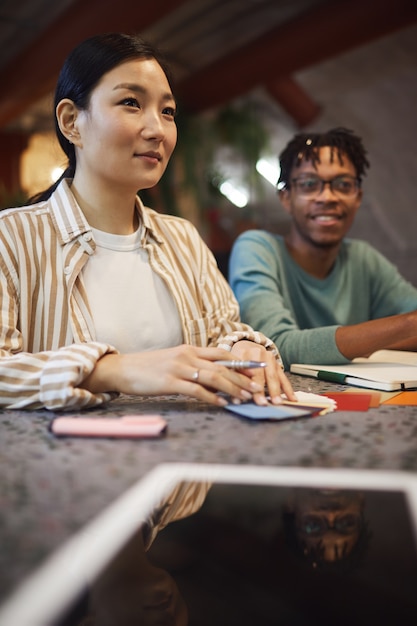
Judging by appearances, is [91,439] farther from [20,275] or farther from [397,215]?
[397,215]

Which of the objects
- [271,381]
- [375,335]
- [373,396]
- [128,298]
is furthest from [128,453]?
[375,335]

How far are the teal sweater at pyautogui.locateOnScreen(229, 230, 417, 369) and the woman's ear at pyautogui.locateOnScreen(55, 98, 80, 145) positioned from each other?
64cm

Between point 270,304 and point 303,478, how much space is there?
1.04m

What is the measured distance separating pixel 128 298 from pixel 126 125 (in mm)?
330

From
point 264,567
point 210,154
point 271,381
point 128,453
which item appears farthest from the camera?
point 210,154

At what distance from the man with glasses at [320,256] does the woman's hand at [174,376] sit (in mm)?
798

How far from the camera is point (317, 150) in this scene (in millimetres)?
1853

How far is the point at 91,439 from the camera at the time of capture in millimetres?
724

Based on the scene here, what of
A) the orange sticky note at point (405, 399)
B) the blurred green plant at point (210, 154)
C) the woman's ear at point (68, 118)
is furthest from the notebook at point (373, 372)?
the blurred green plant at point (210, 154)

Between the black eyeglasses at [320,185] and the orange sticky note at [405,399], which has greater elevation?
the black eyeglasses at [320,185]

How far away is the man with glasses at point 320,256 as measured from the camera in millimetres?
1825

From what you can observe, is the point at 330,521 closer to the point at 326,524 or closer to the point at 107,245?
the point at 326,524

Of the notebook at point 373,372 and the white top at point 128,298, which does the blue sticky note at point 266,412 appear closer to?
the notebook at point 373,372

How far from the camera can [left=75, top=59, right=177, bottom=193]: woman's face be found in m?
1.16
